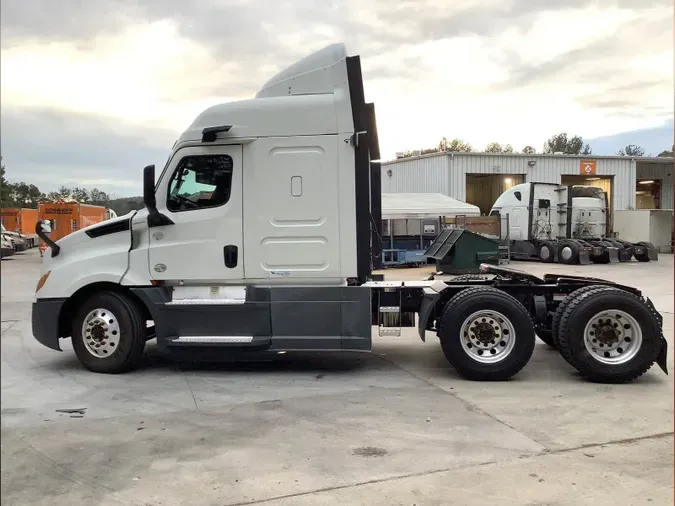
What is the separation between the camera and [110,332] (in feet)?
22.2

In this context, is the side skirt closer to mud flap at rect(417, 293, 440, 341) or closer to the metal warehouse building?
mud flap at rect(417, 293, 440, 341)

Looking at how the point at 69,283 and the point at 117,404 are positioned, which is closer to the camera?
the point at 117,404

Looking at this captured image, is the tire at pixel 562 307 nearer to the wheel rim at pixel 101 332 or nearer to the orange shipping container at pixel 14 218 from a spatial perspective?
the wheel rim at pixel 101 332

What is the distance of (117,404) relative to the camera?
5707 mm

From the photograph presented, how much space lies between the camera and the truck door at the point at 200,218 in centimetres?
664

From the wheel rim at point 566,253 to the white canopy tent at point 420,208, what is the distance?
3.77 m

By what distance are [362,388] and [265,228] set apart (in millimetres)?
2120

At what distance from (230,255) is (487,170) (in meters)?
28.3

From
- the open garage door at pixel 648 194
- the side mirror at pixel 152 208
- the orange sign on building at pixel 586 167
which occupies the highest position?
the orange sign on building at pixel 586 167

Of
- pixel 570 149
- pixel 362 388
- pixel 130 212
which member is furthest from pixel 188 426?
pixel 570 149

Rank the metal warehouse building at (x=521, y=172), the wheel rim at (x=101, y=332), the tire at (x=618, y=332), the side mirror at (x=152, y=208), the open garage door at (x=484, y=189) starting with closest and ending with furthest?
the tire at (x=618, y=332), the side mirror at (x=152, y=208), the wheel rim at (x=101, y=332), the metal warehouse building at (x=521, y=172), the open garage door at (x=484, y=189)

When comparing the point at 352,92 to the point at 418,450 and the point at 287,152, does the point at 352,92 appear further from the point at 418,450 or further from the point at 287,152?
the point at 418,450

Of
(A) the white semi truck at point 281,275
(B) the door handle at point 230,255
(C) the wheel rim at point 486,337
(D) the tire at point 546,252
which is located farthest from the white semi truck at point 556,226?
(B) the door handle at point 230,255

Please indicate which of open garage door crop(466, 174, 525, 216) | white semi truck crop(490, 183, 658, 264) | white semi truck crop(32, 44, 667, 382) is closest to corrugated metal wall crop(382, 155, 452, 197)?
open garage door crop(466, 174, 525, 216)
